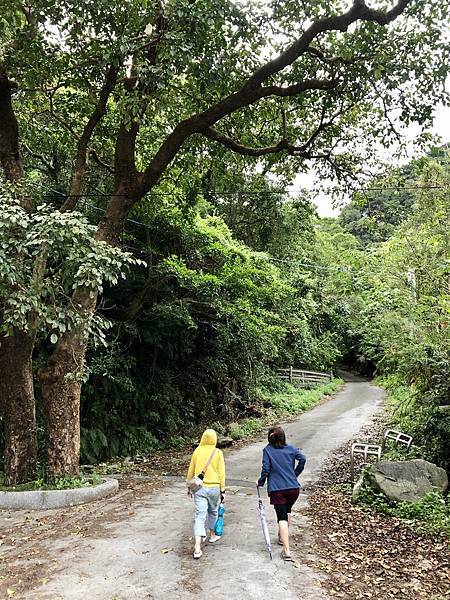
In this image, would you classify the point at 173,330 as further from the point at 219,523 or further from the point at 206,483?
the point at 206,483

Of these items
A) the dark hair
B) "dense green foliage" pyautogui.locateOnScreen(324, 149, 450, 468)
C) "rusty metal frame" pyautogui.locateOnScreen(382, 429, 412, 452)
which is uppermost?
"dense green foliage" pyautogui.locateOnScreen(324, 149, 450, 468)

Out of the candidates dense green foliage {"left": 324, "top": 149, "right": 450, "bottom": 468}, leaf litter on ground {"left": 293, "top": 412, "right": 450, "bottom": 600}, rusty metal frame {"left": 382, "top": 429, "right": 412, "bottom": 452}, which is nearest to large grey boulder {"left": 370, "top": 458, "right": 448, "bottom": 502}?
leaf litter on ground {"left": 293, "top": 412, "right": 450, "bottom": 600}

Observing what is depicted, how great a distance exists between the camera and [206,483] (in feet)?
19.0

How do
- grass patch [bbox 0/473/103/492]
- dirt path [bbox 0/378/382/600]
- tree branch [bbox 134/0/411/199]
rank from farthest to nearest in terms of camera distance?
1. grass patch [bbox 0/473/103/492]
2. tree branch [bbox 134/0/411/199]
3. dirt path [bbox 0/378/382/600]

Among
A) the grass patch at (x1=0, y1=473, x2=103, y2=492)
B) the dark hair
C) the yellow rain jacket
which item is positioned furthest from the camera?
the grass patch at (x1=0, y1=473, x2=103, y2=492)

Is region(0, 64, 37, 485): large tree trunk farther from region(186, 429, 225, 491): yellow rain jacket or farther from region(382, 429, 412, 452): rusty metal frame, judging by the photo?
region(382, 429, 412, 452): rusty metal frame

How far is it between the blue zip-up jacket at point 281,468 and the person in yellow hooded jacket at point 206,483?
1.62 ft

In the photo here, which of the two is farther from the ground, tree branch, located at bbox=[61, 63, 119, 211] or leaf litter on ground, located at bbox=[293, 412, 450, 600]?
tree branch, located at bbox=[61, 63, 119, 211]

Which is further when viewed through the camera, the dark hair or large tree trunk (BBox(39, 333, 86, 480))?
large tree trunk (BBox(39, 333, 86, 480))

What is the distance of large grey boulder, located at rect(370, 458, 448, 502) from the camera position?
7836mm

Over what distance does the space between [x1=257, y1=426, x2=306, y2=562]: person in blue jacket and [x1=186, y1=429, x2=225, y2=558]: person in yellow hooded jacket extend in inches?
19.4

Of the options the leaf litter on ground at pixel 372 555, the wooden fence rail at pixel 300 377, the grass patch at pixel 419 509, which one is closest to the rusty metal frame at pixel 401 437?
the leaf litter on ground at pixel 372 555

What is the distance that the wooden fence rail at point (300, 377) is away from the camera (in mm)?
27125

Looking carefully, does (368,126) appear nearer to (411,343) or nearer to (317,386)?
(411,343)
